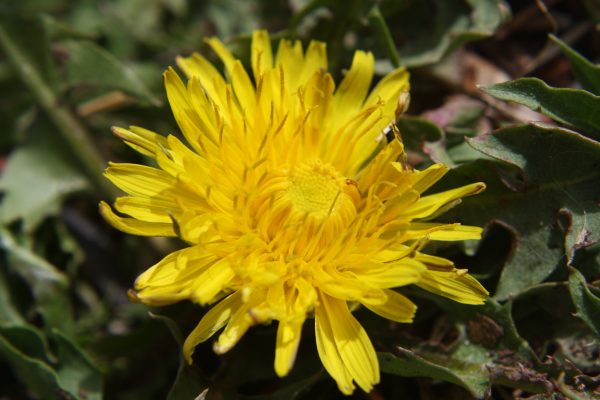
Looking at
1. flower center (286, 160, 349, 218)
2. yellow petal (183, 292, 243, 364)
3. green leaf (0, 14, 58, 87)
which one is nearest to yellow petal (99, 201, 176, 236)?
yellow petal (183, 292, 243, 364)

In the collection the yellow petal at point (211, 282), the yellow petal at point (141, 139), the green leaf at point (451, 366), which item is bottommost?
the green leaf at point (451, 366)

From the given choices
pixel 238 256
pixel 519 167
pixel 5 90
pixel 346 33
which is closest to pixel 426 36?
pixel 346 33

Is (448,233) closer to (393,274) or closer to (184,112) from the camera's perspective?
(393,274)

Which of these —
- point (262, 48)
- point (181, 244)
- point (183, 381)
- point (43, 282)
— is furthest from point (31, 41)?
point (183, 381)

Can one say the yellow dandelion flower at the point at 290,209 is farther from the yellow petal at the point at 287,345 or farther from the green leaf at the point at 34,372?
the green leaf at the point at 34,372

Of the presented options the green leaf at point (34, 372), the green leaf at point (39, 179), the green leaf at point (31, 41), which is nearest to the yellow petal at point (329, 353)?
the green leaf at point (34, 372)

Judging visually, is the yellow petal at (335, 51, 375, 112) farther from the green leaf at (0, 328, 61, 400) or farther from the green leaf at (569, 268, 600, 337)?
the green leaf at (0, 328, 61, 400)
